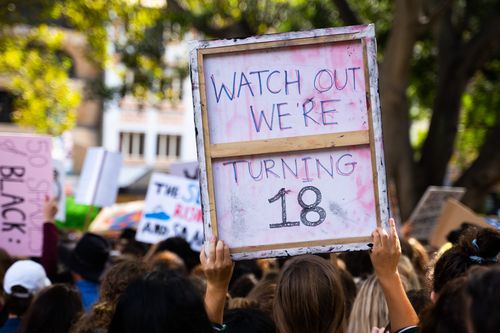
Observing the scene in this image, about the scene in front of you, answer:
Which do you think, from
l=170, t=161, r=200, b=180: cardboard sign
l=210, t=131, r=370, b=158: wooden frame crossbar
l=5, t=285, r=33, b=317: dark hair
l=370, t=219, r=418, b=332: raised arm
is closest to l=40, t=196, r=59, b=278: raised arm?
l=5, t=285, r=33, b=317: dark hair

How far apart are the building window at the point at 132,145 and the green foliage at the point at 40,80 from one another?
18060 mm

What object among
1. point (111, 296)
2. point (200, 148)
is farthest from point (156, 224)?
point (200, 148)

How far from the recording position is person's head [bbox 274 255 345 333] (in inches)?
130

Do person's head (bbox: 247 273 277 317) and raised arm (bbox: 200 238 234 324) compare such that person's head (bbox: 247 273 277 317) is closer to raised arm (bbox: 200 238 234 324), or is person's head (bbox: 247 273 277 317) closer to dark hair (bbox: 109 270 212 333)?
raised arm (bbox: 200 238 234 324)

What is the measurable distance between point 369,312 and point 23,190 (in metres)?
3.68

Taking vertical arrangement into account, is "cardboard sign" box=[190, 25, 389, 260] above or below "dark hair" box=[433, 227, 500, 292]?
above

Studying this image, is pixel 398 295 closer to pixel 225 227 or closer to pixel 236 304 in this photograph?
pixel 225 227

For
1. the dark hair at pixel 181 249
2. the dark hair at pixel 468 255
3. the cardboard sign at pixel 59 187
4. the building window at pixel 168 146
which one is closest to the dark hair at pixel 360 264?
the dark hair at pixel 181 249

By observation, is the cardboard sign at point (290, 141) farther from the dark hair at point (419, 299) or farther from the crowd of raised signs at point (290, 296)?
the dark hair at point (419, 299)

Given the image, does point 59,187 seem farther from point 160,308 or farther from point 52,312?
point 160,308

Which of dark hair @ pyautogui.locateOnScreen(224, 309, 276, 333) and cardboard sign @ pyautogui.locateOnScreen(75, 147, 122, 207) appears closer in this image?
dark hair @ pyautogui.locateOnScreen(224, 309, 276, 333)

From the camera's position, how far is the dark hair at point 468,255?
10.2ft

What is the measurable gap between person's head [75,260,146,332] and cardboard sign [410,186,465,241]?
18.0 ft

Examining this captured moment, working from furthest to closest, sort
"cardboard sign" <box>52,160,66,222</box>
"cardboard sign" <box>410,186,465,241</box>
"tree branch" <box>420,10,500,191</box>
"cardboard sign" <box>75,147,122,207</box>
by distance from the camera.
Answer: "tree branch" <box>420,10,500,191</box> → "cardboard sign" <box>75,147,122,207</box> → "cardboard sign" <box>410,186,465,241</box> → "cardboard sign" <box>52,160,66,222</box>
